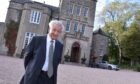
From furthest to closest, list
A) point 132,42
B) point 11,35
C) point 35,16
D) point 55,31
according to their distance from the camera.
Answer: point 132,42 → point 35,16 → point 11,35 → point 55,31

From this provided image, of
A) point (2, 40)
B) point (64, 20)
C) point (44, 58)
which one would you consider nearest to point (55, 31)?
point (44, 58)

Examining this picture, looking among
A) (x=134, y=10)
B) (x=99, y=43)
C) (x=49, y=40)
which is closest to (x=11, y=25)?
(x=99, y=43)

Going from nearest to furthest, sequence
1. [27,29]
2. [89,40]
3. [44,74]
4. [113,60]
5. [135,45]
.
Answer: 1. [44,74]
2. [27,29]
3. [89,40]
4. [135,45]
5. [113,60]

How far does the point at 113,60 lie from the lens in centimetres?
5172

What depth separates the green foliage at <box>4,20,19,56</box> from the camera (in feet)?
130

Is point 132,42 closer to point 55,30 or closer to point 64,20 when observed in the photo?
point 64,20

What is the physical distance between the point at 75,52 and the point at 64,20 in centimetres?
597

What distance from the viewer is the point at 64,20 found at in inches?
1695

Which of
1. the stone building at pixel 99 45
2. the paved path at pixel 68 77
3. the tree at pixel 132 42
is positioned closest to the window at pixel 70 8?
the stone building at pixel 99 45

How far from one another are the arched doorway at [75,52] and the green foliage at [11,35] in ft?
31.8

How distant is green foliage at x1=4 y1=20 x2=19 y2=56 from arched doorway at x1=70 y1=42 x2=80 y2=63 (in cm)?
969

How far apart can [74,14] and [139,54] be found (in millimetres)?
15050

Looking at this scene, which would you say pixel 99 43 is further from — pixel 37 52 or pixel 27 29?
pixel 37 52

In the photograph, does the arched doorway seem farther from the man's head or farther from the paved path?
the man's head
